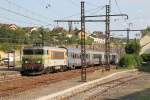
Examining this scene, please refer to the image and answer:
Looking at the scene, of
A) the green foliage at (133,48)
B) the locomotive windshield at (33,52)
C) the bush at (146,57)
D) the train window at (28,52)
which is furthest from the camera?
the bush at (146,57)

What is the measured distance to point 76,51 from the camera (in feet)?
205

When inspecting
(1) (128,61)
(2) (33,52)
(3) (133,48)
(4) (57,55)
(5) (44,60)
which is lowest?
(1) (128,61)

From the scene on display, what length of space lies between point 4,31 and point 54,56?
29462mm

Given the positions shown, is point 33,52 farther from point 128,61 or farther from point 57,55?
point 128,61

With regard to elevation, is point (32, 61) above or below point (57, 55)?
below

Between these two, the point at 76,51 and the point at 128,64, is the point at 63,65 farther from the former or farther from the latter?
the point at 128,64

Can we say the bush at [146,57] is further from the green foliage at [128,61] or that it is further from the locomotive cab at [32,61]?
the locomotive cab at [32,61]

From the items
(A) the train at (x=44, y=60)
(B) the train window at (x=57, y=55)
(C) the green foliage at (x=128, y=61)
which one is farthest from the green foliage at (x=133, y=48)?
(B) the train window at (x=57, y=55)

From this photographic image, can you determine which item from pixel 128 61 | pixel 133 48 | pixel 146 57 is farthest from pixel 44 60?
pixel 146 57

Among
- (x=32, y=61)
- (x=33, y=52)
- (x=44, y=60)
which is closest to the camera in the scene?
(x=44, y=60)

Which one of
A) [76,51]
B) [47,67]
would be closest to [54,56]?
[47,67]

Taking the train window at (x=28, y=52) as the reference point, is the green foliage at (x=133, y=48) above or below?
above

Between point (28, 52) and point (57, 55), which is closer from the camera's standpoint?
point (28, 52)

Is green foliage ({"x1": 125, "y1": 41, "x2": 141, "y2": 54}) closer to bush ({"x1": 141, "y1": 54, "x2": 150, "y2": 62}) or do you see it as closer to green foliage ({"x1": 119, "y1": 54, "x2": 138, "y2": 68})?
bush ({"x1": 141, "y1": 54, "x2": 150, "y2": 62})
